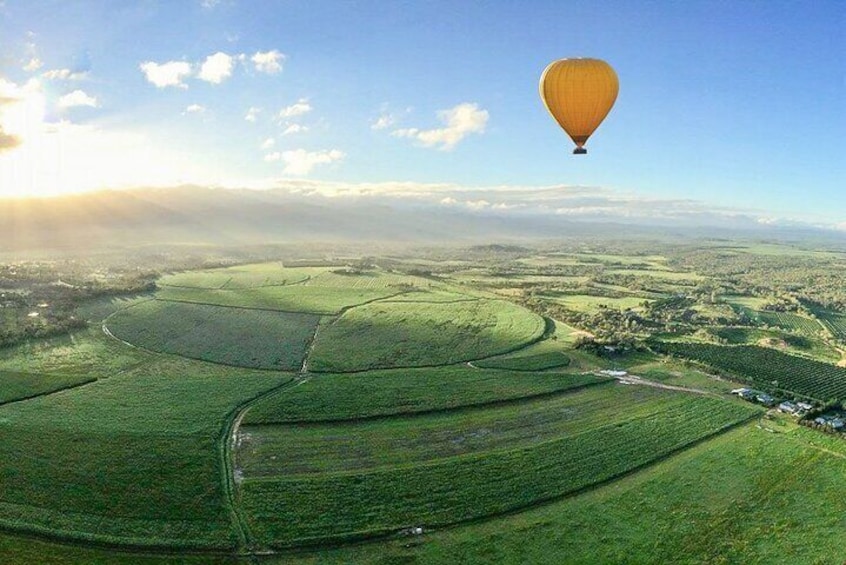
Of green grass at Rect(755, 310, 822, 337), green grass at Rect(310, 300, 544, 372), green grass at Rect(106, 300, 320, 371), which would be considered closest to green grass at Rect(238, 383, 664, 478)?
green grass at Rect(310, 300, 544, 372)

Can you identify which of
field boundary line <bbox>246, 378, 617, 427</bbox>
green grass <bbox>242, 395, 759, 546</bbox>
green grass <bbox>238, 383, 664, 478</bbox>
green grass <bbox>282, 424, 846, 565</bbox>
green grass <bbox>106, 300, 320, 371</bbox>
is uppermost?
green grass <bbox>106, 300, 320, 371</bbox>

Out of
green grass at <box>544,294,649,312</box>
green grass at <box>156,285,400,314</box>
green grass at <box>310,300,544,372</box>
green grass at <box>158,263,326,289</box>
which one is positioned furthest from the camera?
green grass at <box>158,263,326,289</box>

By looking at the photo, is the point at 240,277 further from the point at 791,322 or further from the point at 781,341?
the point at 791,322

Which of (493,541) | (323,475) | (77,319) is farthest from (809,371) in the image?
(77,319)

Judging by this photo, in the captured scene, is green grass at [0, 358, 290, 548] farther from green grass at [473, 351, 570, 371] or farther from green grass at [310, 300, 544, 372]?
green grass at [473, 351, 570, 371]

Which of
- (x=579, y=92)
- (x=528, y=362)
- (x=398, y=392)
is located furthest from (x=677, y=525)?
(x=528, y=362)

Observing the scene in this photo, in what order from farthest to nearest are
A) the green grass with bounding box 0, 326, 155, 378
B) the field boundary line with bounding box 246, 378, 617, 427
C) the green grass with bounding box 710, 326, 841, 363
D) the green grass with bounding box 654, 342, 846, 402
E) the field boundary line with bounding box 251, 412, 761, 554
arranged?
the green grass with bounding box 710, 326, 841, 363
the green grass with bounding box 654, 342, 846, 402
the green grass with bounding box 0, 326, 155, 378
the field boundary line with bounding box 246, 378, 617, 427
the field boundary line with bounding box 251, 412, 761, 554
